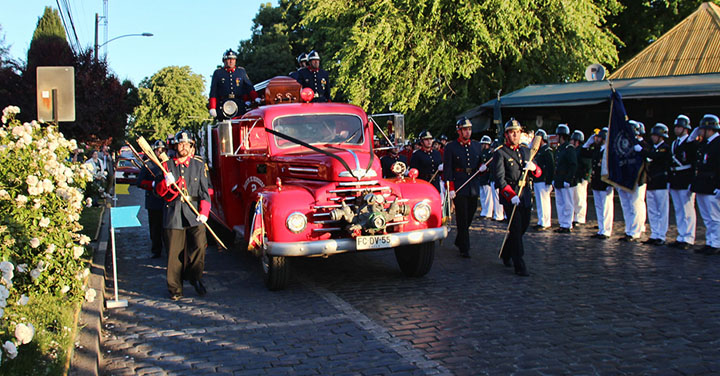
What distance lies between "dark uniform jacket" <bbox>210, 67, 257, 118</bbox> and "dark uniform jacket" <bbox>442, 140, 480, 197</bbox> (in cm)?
369

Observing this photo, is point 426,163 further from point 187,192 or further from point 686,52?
point 686,52

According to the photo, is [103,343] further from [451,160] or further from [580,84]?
[580,84]

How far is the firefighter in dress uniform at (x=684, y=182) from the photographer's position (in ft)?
34.7

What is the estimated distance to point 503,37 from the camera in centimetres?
2245

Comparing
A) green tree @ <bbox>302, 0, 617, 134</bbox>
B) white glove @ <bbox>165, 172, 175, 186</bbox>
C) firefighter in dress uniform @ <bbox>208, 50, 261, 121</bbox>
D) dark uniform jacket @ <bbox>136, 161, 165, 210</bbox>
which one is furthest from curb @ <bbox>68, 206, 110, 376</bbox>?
green tree @ <bbox>302, 0, 617, 134</bbox>

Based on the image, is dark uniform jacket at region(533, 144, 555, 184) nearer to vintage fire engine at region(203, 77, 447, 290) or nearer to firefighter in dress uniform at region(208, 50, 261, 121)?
vintage fire engine at region(203, 77, 447, 290)

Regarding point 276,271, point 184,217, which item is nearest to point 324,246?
point 276,271

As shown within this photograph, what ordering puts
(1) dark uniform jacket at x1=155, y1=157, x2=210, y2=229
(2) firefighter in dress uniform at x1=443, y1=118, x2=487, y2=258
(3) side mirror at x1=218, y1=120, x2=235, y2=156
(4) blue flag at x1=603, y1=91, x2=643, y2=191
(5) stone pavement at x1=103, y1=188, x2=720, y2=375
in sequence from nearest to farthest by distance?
(5) stone pavement at x1=103, y1=188, x2=720, y2=375, (1) dark uniform jacket at x1=155, y1=157, x2=210, y2=229, (3) side mirror at x1=218, y1=120, x2=235, y2=156, (2) firefighter in dress uniform at x1=443, y1=118, x2=487, y2=258, (4) blue flag at x1=603, y1=91, x2=643, y2=191

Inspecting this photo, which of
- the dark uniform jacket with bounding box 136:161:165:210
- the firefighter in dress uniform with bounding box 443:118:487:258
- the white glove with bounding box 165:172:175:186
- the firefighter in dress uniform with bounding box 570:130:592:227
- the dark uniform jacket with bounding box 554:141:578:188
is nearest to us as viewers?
the white glove with bounding box 165:172:175:186

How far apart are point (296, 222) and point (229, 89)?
16.6ft

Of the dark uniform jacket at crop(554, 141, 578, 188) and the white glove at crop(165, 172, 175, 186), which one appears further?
the dark uniform jacket at crop(554, 141, 578, 188)

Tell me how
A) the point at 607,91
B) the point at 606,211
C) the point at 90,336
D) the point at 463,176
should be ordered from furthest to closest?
the point at 607,91, the point at 606,211, the point at 463,176, the point at 90,336

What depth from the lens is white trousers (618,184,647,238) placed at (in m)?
11.4

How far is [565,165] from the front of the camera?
1298 cm
